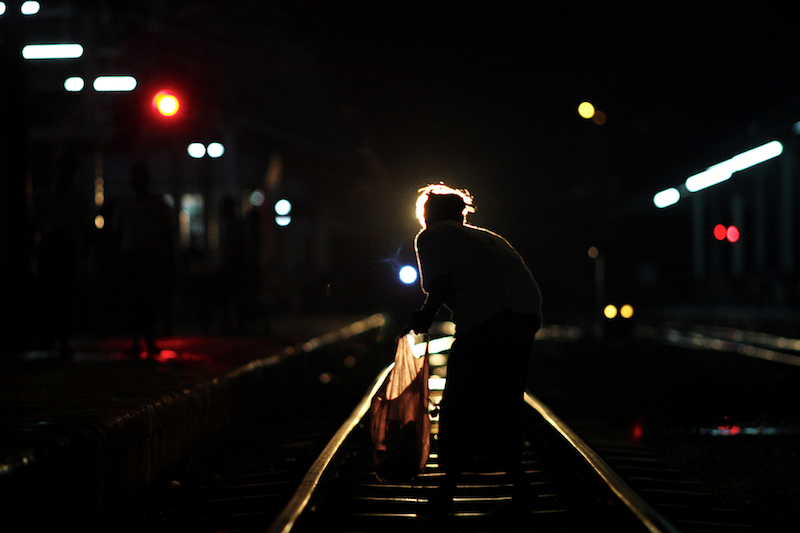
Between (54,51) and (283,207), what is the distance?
33.4ft

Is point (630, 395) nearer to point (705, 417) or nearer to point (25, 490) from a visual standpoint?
point (705, 417)

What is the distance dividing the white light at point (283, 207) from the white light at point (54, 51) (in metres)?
9.78

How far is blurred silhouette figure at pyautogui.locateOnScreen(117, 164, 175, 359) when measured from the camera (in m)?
8.30

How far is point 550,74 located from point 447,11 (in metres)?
6.95

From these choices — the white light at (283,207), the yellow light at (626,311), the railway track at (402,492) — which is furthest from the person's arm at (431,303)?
the white light at (283,207)

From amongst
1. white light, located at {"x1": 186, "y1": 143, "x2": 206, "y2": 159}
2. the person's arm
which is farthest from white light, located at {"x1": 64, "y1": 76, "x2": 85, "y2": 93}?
the person's arm

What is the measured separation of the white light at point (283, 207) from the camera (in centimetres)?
2056

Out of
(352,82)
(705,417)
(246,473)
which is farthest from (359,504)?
(352,82)

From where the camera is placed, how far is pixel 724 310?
3338 centimetres

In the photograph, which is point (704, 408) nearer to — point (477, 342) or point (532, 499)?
point (532, 499)

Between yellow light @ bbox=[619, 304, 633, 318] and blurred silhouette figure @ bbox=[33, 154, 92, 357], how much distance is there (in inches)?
393

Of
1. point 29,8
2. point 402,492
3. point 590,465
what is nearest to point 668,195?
point 29,8

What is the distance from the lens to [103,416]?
5.02 m

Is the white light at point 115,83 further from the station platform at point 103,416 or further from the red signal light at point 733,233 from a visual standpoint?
the red signal light at point 733,233
